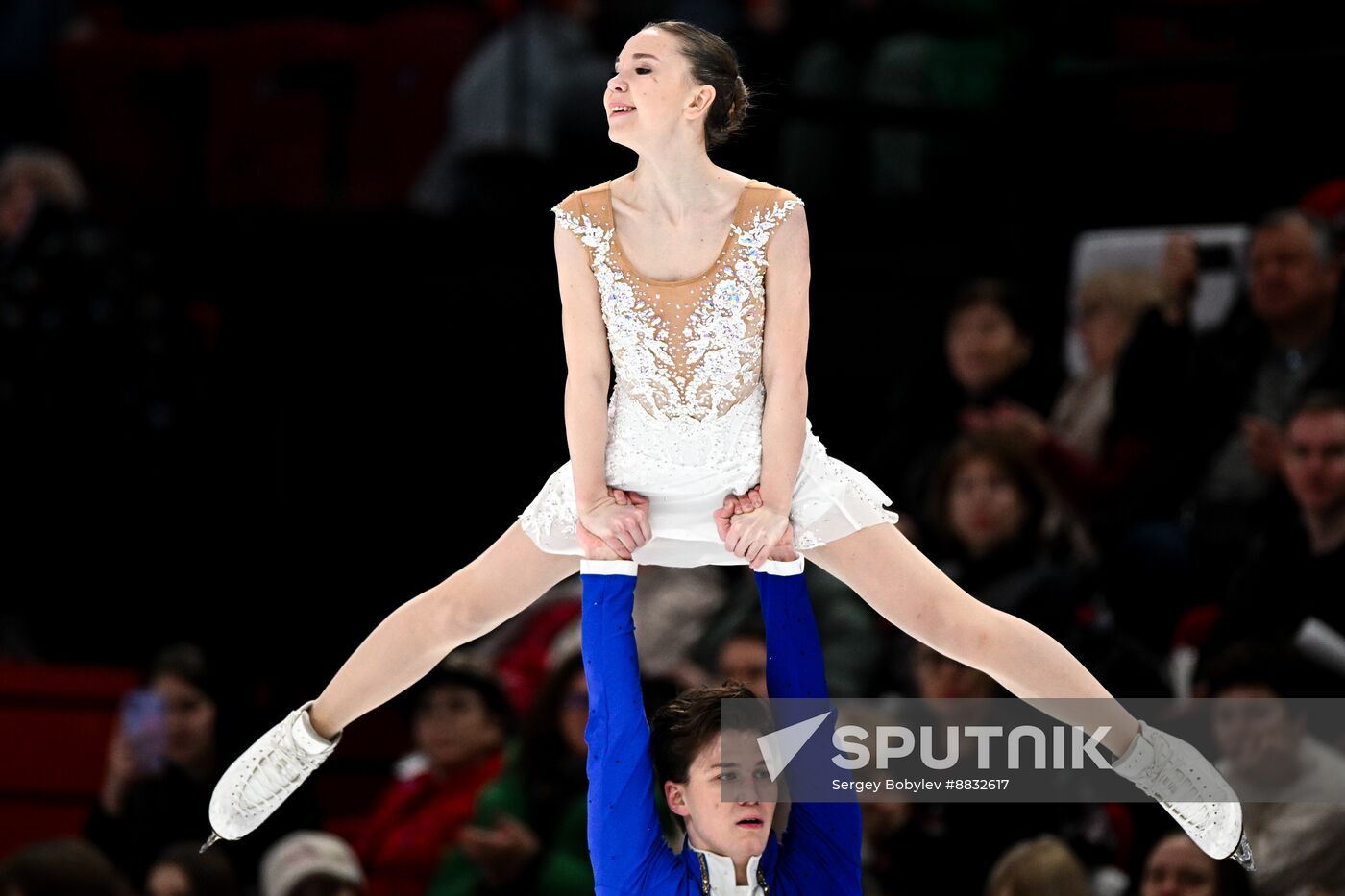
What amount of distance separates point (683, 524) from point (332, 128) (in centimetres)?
413

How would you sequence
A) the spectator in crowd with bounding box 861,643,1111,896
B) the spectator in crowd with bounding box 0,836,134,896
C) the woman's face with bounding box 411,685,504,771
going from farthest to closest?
1. the woman's face with bounding box 411,685,504,771
2. the spectator in crowd with bounding box 0,836,134,896
3. the spectator in crowd with bounding box 861,643,1111,896

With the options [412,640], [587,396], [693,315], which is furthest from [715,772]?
[693,315]

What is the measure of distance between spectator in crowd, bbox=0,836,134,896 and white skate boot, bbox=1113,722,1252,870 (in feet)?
9.00

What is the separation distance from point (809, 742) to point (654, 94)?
112cm

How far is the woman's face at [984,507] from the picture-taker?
4957mm

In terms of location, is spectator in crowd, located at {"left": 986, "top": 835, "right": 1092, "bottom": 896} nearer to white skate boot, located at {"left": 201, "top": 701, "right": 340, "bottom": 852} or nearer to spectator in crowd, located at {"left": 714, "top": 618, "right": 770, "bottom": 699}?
spectator in crowd, located at {"left": 714, "top": 618, "right": 770, "bottom": 699}

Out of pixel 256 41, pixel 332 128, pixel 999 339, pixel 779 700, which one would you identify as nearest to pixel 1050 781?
pixel 779 700

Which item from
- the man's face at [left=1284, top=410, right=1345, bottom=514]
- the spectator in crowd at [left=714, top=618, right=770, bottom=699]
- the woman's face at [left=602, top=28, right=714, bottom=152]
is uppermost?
the woman's face at [left=602, top=28, right=714, bottom=152]

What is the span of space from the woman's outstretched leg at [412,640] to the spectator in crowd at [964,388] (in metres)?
2.15

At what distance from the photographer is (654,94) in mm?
3186

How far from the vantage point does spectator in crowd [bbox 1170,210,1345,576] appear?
5.01 metres

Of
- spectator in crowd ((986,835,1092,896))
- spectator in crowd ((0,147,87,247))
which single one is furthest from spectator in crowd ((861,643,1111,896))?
spectator in crowd ((0,147,87,247))

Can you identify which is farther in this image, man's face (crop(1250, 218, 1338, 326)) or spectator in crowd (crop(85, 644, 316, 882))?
spectator in crowd (crop(85, 644, 316, 882))

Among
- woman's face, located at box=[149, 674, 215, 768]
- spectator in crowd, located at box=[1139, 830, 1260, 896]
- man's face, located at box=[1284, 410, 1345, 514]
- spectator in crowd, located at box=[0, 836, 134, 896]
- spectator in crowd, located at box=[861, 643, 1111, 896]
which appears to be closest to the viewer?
spectator in crowd, located at box=[1139, 830, 1260, 896]
